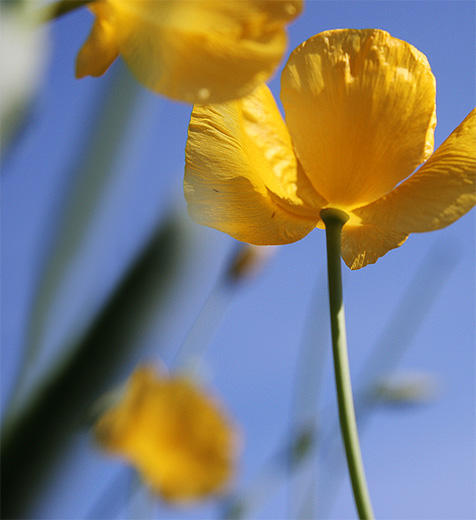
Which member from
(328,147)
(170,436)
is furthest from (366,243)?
(170,436)

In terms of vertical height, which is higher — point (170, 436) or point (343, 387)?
point (343, 387)

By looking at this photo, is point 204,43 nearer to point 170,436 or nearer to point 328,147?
point 328,147

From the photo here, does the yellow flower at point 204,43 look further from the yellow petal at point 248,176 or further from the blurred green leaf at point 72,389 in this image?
the blurred green leaf at point 72,389

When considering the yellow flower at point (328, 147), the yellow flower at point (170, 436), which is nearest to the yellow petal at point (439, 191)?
the yellow flower at point (328, 147)

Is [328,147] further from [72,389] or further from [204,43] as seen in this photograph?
[72,389]

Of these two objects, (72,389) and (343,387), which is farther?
(72,389)

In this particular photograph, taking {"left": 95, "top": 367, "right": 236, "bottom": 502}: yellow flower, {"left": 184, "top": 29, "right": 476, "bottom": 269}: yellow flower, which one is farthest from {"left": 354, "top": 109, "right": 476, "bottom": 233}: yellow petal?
{"left": 95, "top": 367, "right": 236, "bottom": 502}: yellow flower
